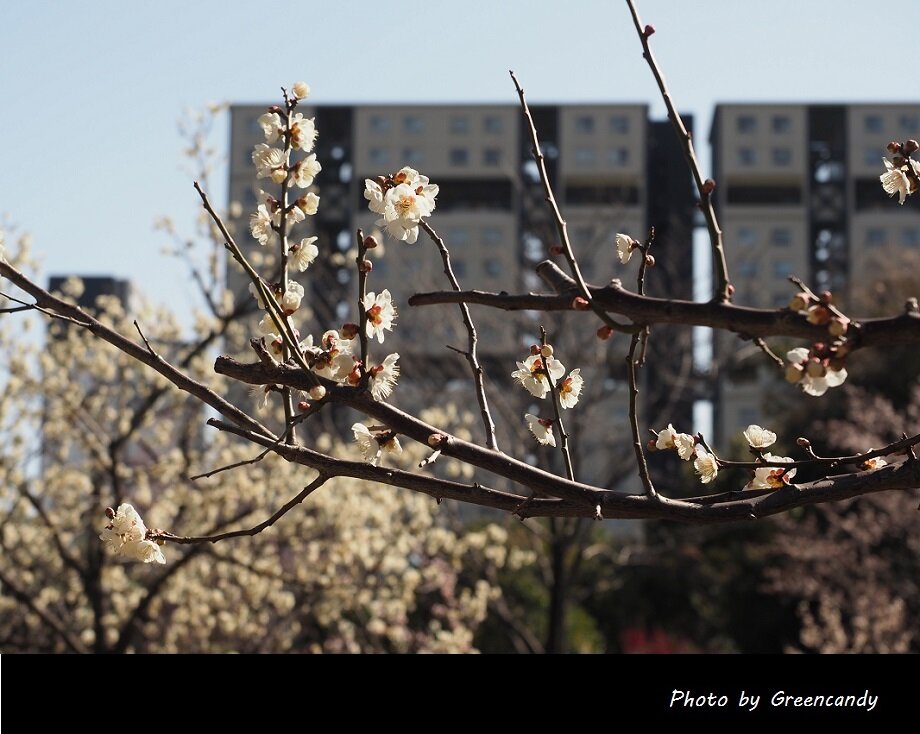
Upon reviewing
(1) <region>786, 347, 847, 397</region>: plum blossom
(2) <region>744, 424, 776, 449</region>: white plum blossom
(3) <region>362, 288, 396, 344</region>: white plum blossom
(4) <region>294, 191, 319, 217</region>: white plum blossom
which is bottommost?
(2) <region>744, 424, 776, 449</region>: white plum blossom

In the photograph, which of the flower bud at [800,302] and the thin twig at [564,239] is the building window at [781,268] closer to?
the thin twig at [564,239]

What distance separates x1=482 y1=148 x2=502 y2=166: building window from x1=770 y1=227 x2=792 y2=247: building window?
29.9 feet

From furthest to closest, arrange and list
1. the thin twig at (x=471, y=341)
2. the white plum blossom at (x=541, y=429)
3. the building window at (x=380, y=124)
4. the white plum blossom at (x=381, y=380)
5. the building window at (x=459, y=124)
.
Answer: the building window at (x=380, y=124) → the building window at (x=459, y=124) → the white plum blossom at (x=541, y=429) → the thin twig at (x=471, y=341) → the white plum blossom at (x=381, y=380)

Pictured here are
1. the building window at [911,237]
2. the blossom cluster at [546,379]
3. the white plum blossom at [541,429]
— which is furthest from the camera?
the building window at [911,237]

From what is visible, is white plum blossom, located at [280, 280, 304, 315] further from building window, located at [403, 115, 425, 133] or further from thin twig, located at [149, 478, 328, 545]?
building window, located at [403, 115, 425, 133]

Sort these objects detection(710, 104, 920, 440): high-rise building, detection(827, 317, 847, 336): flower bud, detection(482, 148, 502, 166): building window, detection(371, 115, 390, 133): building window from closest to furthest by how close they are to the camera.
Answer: detection(827, 317, 847, 336): flower bud → detection(710, 104, 920, 440): high-rise building → detection(482, 148, 502, 166): building window → detection(371, 115, 390, 133): building window

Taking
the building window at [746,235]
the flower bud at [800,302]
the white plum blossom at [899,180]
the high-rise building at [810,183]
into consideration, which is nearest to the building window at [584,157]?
the high-rise building at [810,183]

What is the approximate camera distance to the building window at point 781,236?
3366cm

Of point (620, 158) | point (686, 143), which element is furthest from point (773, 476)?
point (620, 158)

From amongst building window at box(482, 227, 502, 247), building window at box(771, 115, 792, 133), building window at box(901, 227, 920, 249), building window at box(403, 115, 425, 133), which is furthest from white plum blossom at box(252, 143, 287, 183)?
building window at box(901, 227, 920, 249)

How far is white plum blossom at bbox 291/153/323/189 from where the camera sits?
2.07 m

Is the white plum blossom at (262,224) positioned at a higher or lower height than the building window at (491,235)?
lower

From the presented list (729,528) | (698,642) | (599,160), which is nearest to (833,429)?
(729,528)

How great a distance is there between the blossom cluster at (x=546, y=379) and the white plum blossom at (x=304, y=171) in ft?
1.85
